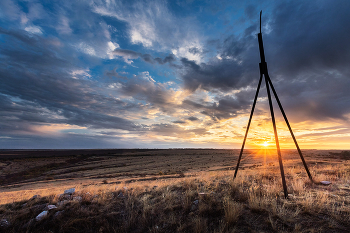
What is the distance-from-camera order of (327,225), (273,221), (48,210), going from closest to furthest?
(327,225) < (273,221) < (48,210)

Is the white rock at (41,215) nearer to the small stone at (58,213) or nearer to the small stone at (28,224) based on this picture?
the small stone at (28,224)

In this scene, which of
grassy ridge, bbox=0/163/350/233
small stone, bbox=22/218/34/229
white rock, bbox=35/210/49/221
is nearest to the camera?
grassy ridge, bbox=0/163/350/233

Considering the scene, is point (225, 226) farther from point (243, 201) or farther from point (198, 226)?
point (243, 201)

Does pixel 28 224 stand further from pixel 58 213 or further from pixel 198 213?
pixel 198 213

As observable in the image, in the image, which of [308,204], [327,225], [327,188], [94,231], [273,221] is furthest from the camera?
[327,188]


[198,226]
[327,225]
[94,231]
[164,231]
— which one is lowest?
[94,231]

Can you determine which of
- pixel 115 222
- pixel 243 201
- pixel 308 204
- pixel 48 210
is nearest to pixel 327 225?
pixel 308 204

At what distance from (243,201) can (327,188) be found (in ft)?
13.1

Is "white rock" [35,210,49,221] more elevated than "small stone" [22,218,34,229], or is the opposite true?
"white rock" [35,210,49,221]

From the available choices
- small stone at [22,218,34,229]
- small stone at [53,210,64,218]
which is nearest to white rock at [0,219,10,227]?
small stone at [22,218,34,229]

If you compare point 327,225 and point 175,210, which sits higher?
point 327,225

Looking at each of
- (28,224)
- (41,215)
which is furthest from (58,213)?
(28,224)

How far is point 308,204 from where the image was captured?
14.5ft

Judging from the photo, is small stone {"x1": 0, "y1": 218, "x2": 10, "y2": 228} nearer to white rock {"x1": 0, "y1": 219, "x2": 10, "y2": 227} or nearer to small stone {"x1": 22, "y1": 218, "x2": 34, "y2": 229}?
white rock {"x1": 0, "y1": 219, "x2": 10, "y2": 227}
